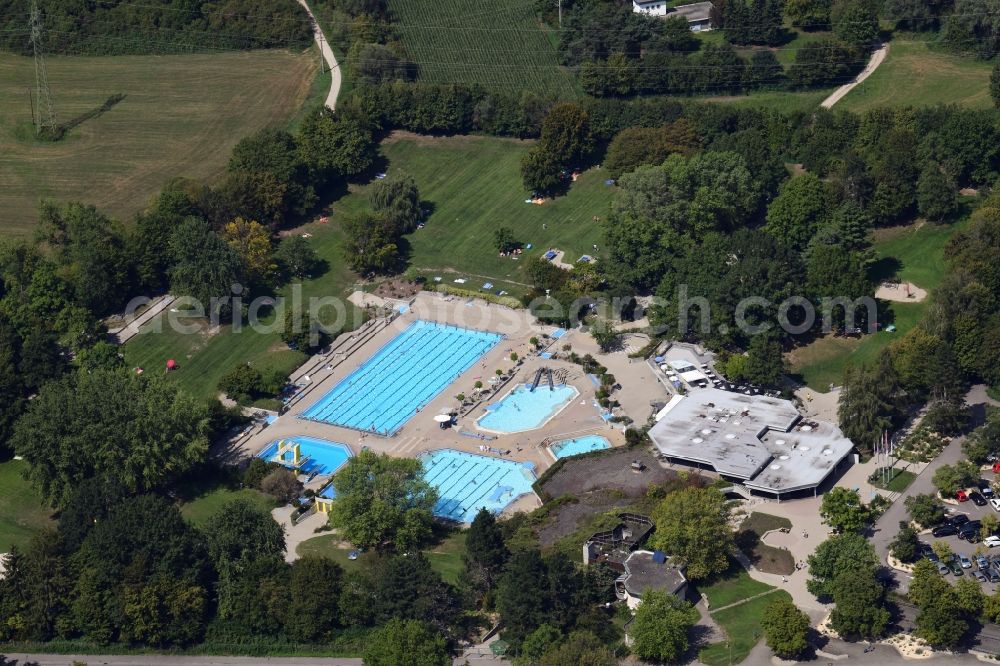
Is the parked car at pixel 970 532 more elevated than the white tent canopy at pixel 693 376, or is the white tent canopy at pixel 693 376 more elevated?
the parked car at pixel 970 532

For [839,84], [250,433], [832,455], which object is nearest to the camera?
[832,455]

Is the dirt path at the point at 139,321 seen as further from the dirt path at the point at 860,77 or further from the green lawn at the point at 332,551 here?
the dirt path at the point at 860,77

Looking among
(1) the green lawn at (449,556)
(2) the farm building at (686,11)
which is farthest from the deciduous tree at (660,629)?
(2) the farm building at (686,11)

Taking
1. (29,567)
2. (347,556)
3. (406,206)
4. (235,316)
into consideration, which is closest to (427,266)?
(406,206)

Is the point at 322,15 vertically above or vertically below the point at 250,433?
above

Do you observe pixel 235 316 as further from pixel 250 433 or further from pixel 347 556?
pixel 347 556

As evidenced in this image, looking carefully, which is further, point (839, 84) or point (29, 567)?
point (839, 84)

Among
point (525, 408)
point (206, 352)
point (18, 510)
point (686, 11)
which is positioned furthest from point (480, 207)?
point (18, 510)
